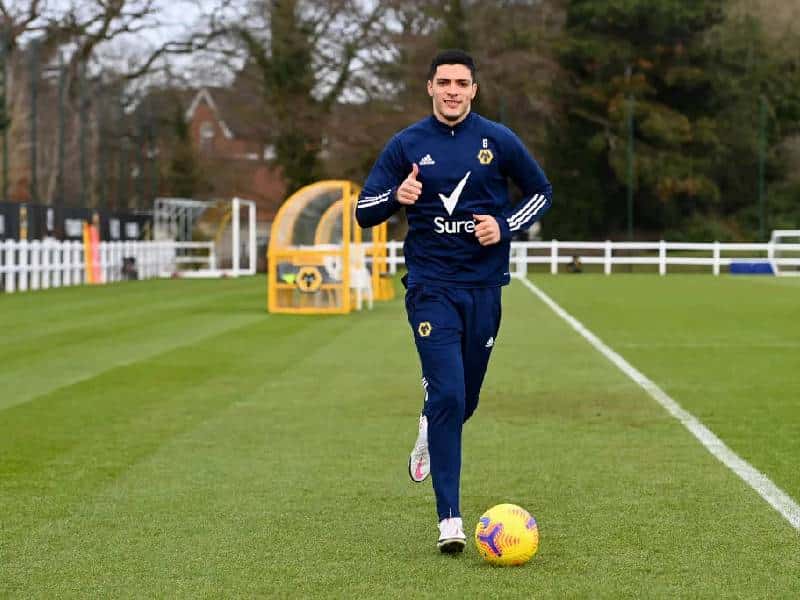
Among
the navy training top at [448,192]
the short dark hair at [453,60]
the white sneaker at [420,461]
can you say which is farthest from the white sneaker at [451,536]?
the short dark hair at [453,60]

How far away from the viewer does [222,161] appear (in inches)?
2840

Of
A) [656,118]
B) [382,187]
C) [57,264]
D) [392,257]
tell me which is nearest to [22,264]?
[57,264]

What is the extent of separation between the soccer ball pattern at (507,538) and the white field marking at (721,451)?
1.42 meters

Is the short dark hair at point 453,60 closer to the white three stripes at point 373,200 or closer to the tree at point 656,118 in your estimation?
the white three stripes at point 373,200

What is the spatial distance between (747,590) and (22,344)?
14.0 meters

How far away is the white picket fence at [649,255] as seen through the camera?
47656 millimetres

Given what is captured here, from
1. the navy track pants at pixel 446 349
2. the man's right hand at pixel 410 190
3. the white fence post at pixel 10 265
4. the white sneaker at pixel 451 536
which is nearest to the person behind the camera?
the white sneaker at pixel 451 536

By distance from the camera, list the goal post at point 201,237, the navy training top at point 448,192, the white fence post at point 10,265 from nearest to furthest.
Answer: the navy training top at point 448,192
the white fence post at point 10,265
the goal post at point 201,237

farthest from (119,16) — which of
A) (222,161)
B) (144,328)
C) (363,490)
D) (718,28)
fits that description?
(363,490)

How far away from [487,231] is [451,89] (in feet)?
2.06

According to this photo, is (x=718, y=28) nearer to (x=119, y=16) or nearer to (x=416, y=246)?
(x=119, y=16)

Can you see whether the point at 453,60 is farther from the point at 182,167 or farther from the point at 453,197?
the point at 182,167

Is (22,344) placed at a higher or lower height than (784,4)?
lower

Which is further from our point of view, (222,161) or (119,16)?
(222,161)
